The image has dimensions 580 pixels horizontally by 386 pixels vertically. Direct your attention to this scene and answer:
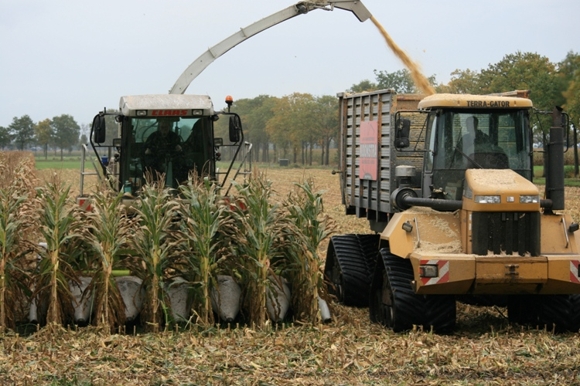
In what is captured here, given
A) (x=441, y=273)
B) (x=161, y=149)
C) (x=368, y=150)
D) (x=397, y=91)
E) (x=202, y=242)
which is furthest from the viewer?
(x=397, y=91)

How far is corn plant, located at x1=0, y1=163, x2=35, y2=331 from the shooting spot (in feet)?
31.0

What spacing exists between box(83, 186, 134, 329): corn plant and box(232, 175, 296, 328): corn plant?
4.01ft

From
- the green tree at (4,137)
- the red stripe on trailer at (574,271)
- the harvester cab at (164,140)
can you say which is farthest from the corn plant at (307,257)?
the green tree at (4,137)

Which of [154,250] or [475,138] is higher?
[475,138]

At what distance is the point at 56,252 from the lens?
9523 millimetres

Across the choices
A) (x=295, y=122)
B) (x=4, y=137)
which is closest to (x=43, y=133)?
(x=4, y=137)

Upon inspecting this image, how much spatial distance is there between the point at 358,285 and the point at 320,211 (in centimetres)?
211

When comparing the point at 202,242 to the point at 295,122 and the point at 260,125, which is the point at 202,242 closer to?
the point at 295,122

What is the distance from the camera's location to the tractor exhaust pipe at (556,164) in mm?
9594

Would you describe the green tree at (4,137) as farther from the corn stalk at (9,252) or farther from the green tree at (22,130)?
the corn stalk at (9,252)

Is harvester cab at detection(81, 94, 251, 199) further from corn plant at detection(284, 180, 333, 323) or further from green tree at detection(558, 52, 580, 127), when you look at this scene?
green tree at detection(558, 52, 580, 127)

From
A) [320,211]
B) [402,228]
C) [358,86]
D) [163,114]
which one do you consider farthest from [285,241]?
[358,86]

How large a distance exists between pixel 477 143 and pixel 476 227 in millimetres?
1204

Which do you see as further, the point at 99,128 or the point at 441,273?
the point at 99,128
